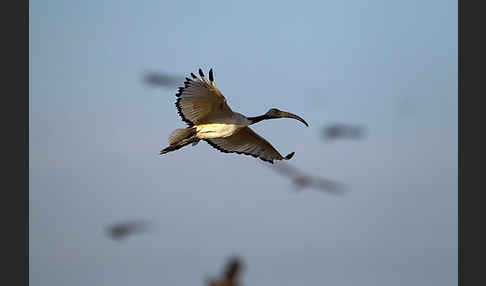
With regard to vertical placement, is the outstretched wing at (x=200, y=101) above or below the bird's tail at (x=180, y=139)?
above

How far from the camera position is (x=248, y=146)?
40.9 ft

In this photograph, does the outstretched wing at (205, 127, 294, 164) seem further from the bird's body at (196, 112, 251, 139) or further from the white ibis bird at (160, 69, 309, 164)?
the bird's body at (196, 112, 251, 139)

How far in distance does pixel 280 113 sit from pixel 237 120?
1041 millimetres

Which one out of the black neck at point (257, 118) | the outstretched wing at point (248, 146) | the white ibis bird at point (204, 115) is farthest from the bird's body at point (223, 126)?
the outstretched wing at point (248, 146)

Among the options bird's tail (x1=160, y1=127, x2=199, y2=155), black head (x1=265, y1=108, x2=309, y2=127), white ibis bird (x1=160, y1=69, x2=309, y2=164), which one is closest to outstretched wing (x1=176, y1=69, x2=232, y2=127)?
white ibis bird (x1=160, y1=69, x2=309, y2=164)

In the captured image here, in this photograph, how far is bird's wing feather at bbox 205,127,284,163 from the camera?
40.3ft

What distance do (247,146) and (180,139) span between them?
6.03 feet

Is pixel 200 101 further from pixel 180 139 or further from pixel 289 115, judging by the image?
pixel 289 115

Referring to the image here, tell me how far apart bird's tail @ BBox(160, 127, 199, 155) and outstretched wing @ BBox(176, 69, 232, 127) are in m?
0.17

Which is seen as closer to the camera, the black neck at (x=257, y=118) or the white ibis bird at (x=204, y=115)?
the white ibis bird at (x=204, y=115)

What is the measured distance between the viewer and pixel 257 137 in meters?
12.2

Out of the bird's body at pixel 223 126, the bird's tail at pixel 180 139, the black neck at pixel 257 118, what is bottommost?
the bird's tail at pixel 180 139

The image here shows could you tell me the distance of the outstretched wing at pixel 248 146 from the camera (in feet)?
40.3

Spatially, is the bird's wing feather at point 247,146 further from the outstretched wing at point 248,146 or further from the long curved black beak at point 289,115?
the long curved black beak at point 289,115
